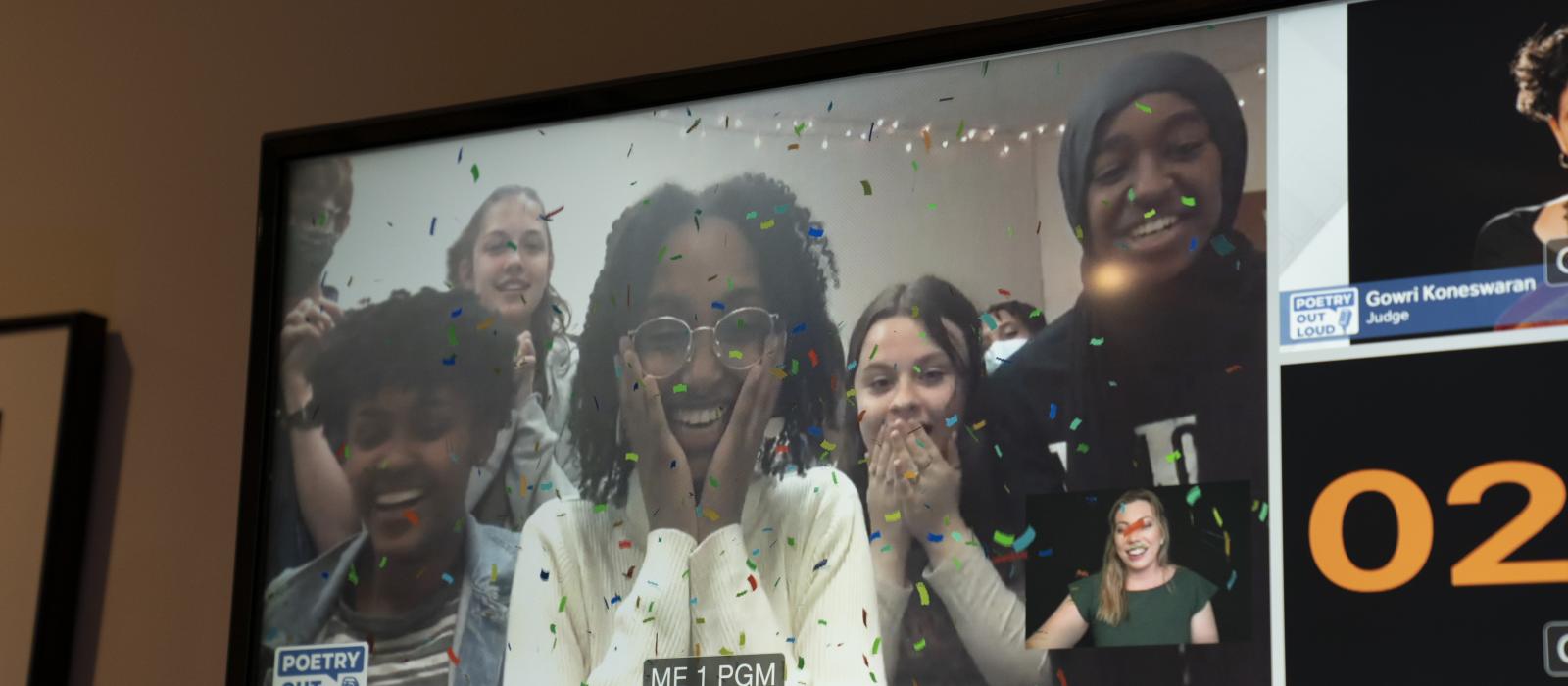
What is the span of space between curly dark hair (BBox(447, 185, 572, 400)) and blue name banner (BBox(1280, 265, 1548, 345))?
0.72 metres

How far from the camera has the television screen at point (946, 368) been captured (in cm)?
136

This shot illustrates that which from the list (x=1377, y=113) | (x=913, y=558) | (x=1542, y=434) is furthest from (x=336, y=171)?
(x=1542, y=434)

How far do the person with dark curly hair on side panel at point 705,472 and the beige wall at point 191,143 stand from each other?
233mm

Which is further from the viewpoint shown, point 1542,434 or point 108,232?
point 108,232

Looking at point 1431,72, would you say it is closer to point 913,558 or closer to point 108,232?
point 913,558

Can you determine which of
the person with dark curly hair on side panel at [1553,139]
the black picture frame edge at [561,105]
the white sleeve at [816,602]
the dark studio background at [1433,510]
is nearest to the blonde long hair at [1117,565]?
the dark studio background at [1433,510]

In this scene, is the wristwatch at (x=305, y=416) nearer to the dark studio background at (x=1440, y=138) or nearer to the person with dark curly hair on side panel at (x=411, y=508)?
the person with dark curly hair on side panel at (x=411, y=508)

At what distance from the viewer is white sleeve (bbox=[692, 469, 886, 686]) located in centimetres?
153

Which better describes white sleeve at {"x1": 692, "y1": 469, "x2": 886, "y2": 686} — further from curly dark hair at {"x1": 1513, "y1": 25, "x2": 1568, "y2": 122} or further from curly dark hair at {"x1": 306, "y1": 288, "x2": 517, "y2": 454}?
curly dark hair at {"x1": 1513, "y1": 25, "x2": 1568, "y2": 122}

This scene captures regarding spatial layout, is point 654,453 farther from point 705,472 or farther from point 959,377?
point 959,377

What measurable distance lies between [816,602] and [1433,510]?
55 centimetres

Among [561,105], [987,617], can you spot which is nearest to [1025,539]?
[987,617]

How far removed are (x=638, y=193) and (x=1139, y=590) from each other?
0.65m

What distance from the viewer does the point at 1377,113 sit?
142 cm
